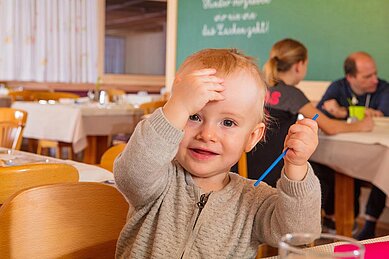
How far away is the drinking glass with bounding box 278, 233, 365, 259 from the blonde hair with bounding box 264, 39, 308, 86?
3173mm

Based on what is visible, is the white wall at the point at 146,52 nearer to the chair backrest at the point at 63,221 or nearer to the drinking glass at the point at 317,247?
the chair backrest at the point at 63,221

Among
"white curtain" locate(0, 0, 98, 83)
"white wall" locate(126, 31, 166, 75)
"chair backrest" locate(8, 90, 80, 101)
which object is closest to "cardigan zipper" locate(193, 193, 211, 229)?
"chair backrest" locate(8, 90, 80, 101)

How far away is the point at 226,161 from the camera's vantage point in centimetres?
132

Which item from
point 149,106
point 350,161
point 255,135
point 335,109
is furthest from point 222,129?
point 149,106

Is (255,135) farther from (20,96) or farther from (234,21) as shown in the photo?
(20,96)

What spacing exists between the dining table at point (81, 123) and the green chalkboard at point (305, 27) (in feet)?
4.39

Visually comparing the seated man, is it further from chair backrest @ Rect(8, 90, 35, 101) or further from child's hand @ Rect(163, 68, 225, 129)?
child's hand @ Rect(163, 68, 225, 129)

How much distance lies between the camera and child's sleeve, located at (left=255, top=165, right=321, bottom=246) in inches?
46.1

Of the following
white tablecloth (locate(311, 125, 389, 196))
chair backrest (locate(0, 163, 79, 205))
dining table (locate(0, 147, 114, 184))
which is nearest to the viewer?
chair backrest (locate(0, 163, 79, 205))

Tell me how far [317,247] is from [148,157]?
0.51m

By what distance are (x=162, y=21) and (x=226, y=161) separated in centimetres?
916

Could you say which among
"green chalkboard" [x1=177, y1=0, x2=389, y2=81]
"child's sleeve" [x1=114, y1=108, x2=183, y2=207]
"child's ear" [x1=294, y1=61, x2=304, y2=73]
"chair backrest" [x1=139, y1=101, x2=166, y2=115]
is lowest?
"chair backrest" [x1=139, y1=101, x2=166, y2=115]

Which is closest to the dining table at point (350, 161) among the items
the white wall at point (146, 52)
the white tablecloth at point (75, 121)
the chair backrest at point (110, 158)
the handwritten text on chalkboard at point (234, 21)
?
the chair backrest at point (110, 158)

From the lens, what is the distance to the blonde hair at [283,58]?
3.98m
